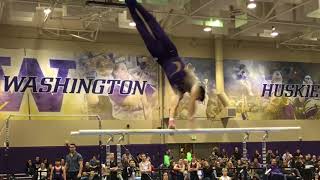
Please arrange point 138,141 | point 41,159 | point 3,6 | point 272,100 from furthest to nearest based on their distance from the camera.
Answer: point 272,100 < point 138,141 < point 41,159 < point 3,6

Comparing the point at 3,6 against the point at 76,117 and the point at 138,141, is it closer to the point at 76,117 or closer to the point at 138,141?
the point at 76,117

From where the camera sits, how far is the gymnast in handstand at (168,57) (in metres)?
7.12

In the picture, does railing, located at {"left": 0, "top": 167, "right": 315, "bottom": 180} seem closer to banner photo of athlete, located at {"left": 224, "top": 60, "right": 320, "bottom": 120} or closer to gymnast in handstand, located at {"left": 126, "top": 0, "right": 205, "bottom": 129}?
gymnast in handstand, located at {"left": 126, "top": 0, "right": 205, "bottom": 129}

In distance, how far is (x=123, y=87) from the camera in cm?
2044

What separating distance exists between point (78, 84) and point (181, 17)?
540 cm

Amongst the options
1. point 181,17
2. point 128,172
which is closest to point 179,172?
point 128,172

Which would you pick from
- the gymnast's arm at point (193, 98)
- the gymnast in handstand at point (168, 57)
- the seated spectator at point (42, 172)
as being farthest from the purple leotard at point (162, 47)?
the seated spectator at point (42, 172)

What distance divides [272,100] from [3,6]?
13694mm

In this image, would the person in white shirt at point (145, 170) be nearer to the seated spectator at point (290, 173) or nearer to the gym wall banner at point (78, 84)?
the seated spectator at point (290, 173)

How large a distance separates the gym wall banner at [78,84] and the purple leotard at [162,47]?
493 inches

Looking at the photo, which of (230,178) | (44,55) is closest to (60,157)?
(44,55)

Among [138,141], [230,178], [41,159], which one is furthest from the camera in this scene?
[138,141]

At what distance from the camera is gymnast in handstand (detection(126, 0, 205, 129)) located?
7.12 metres

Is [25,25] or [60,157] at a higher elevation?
[25,25]
